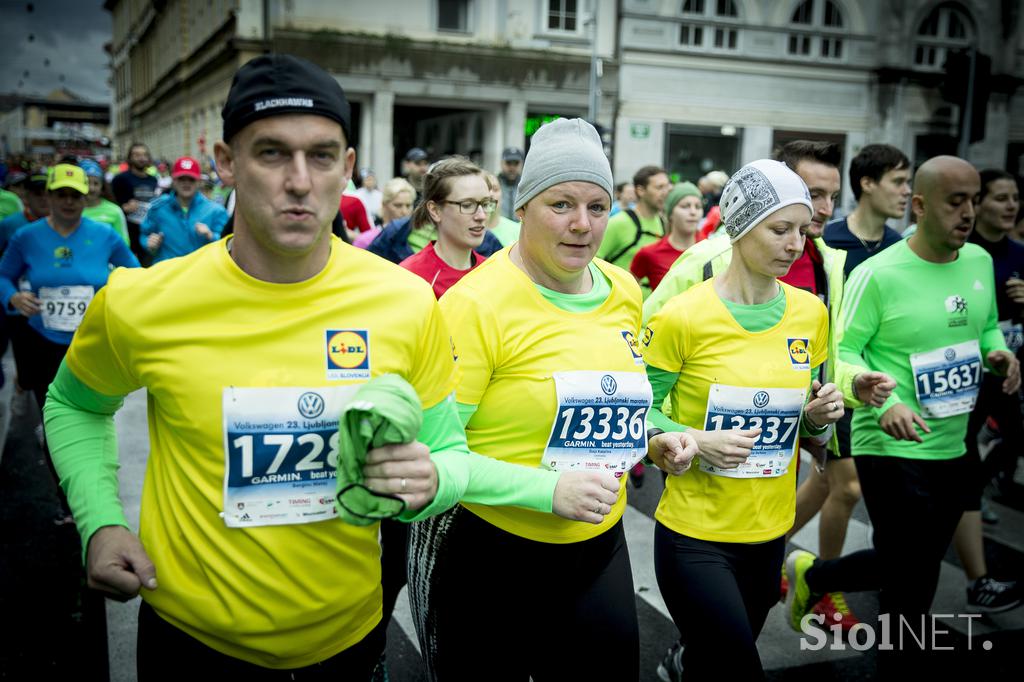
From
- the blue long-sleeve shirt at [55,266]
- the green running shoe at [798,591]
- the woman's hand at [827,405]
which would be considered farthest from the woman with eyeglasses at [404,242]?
the woman's hand at [827,405]

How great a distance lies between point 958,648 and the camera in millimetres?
4172

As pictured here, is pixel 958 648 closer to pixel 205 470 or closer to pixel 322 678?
pixel 322 678

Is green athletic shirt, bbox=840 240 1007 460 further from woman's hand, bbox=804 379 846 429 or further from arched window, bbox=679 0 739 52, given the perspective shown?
arched window, bbox=679 0 739 52

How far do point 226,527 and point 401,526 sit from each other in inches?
68.7

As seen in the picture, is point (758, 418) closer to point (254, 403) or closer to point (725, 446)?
point (725, 446)

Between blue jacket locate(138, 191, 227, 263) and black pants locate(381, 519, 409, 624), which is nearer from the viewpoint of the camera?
black pants locate(381, 519, 409, 624)

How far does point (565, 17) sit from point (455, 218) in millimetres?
26240

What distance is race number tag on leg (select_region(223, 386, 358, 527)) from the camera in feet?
6.37

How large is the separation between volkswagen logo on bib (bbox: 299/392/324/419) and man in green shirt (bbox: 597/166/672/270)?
596cm

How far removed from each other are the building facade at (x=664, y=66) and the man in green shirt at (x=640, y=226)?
67.4 ft

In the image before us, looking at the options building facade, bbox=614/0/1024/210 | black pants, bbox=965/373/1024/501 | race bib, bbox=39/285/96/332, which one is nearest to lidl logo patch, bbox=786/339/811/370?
black pants, bbox=965/373/1024/501

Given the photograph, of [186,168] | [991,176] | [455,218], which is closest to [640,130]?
[186,168]

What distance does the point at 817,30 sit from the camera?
96.1 ft

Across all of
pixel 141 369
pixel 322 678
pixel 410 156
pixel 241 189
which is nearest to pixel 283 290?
pixel 241 189
